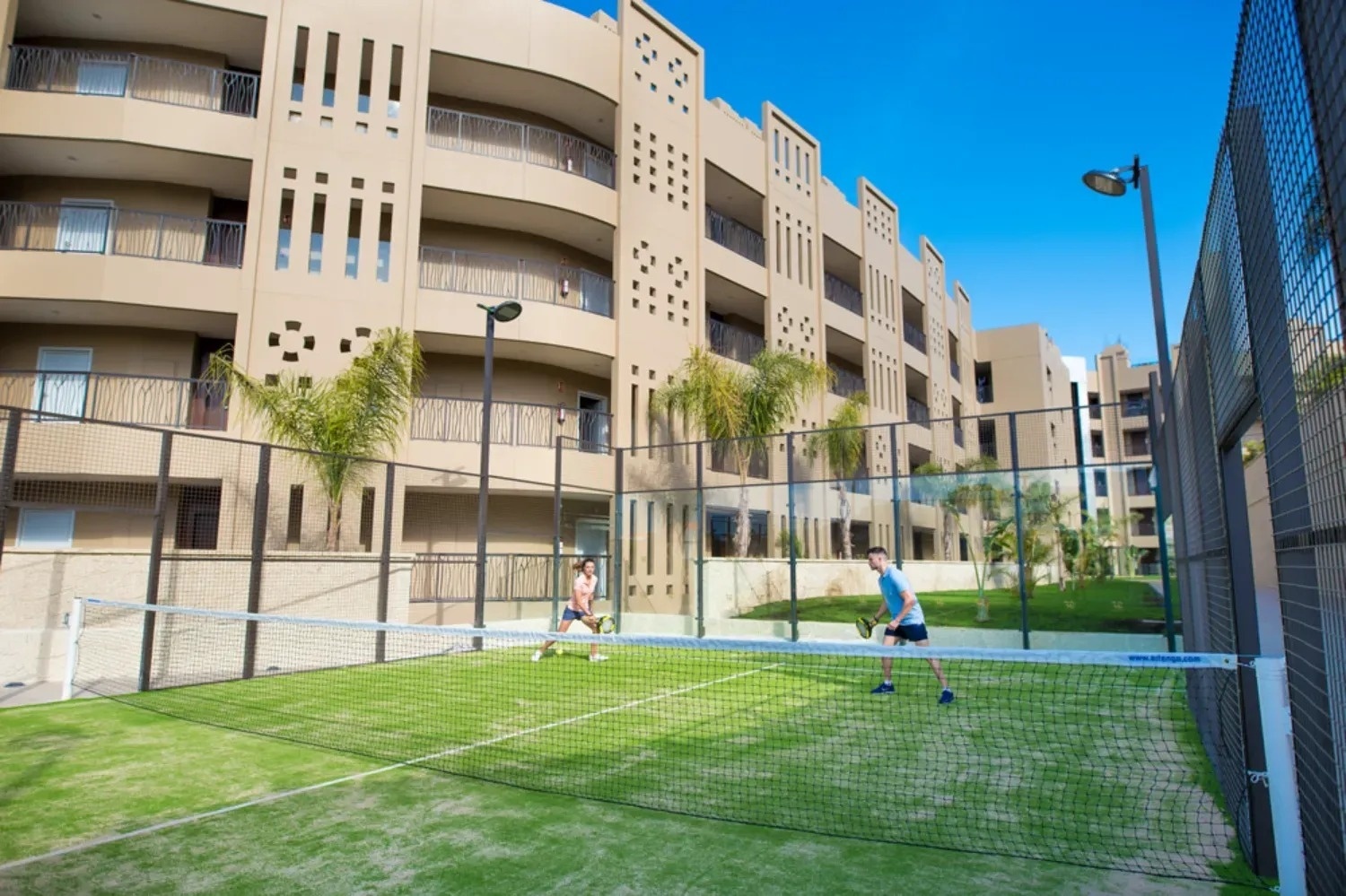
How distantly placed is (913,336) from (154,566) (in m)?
35.0

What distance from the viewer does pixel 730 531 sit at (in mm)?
18359

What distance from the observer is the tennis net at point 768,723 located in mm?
5199

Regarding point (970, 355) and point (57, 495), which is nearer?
point (57, 495)

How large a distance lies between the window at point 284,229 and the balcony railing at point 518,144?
3809 mm

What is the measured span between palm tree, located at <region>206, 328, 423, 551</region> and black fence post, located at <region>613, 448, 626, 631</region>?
5001mm

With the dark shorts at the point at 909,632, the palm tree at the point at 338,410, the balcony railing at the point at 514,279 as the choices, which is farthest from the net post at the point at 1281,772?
the balcony railing at the point at 514,279

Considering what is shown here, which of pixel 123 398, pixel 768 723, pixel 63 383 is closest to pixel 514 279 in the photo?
pixel 123 398

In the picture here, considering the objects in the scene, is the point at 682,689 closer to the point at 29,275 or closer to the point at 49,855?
the point at 49,855

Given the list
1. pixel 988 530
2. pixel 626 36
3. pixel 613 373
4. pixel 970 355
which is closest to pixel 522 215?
pixel 613 373

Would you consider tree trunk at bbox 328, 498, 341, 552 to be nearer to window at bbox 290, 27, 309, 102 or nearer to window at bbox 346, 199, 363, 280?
Answer: window at bbox 346, 199, 363, 280

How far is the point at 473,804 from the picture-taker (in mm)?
5676

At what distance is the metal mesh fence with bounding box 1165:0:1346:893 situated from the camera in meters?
2.34

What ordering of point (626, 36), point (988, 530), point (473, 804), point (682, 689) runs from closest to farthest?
point (473, 804), point (682, 689), point (988, 530), point (626, 36)

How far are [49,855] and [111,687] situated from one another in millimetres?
7627
